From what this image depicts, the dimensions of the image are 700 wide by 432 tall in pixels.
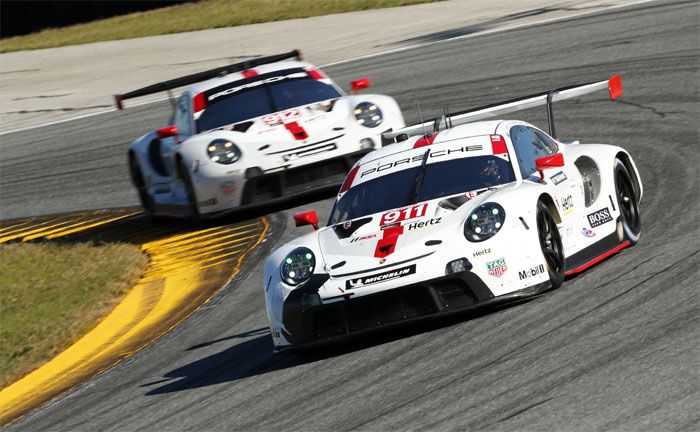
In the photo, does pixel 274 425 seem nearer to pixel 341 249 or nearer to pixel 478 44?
pixel 341 249

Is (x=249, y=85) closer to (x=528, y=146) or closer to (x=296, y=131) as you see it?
(x=296, y=131)

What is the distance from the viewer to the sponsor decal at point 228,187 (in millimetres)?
13547

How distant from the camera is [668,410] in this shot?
19.8ft

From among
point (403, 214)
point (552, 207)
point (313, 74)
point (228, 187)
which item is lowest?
point (228, 187)

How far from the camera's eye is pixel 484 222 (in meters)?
8.27

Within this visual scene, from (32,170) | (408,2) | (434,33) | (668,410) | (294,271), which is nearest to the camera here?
(668,410)

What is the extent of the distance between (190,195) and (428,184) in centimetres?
535

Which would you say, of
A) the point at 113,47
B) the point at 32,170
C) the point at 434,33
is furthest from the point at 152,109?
the point at 113,47

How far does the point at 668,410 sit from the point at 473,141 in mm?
3669

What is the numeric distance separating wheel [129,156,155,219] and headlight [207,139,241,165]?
165 cm

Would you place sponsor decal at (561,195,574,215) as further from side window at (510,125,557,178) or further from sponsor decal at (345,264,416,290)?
sponsor decal at (345,264,416,290)

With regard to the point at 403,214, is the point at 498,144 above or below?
above

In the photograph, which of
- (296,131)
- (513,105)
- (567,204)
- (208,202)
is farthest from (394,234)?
(208,202)

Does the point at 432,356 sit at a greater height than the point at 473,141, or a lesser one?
lesser
